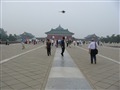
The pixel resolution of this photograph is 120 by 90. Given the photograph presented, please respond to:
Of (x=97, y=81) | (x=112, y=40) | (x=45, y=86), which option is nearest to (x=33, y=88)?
(x=45, y=86)

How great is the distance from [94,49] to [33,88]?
23.0 feet

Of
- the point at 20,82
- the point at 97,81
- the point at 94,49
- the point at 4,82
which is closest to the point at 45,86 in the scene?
the point at 20,82

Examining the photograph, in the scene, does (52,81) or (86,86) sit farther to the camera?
(52,81)

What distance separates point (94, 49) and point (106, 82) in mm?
5483

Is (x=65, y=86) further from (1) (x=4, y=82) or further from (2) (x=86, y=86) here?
(1) (x=4, y=82)

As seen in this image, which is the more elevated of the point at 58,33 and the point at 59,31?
the point at 59,31

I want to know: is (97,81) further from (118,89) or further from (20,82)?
(20,82)

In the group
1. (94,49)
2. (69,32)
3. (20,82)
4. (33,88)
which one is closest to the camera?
(33,88)

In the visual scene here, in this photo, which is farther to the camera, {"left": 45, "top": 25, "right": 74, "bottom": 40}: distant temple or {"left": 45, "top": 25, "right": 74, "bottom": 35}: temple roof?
{"left": 45, "top": 25, "right": 74, "bottom": 35}: temple roof

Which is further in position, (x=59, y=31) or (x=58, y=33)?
(x=59, y=31)

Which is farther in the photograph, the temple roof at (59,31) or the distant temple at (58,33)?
the temple roof at (59,31)

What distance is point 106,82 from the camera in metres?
6.78

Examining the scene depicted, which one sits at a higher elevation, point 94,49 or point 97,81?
point 94,49

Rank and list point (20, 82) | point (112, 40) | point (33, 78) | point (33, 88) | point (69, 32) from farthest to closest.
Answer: point (69, 32) → point (112, 40) → point (33, 78) → point (20, 82) → point (33, 88)
